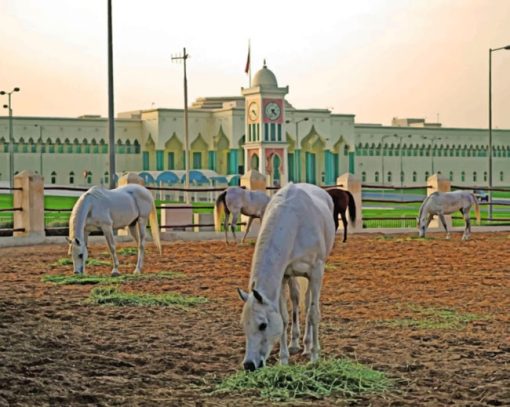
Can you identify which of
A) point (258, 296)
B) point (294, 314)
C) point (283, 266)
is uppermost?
point (283, 266)

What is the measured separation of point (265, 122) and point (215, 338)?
89730mm

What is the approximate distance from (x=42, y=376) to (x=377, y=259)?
12659 millimetres

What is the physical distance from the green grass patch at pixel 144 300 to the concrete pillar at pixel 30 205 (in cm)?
1271

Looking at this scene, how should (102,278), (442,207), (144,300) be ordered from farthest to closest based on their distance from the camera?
(442,207) < (102,278) < (144,300)

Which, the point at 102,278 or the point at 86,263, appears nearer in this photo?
the point at 102,278

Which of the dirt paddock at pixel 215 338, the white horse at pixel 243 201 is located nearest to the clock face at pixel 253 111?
the white horse at pixel 243 201

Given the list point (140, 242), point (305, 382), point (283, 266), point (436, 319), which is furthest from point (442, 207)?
point (305, 382)

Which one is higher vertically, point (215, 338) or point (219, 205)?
point (219, 205)

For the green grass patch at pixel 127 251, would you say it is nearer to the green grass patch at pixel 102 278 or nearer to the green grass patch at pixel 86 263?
the green grass patch at pixel 86 263

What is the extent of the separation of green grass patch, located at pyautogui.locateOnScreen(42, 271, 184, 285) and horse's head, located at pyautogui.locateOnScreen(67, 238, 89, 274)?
15 centimetres

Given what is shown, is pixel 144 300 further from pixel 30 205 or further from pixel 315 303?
pixel 30 205

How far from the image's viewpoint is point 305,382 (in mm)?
7363

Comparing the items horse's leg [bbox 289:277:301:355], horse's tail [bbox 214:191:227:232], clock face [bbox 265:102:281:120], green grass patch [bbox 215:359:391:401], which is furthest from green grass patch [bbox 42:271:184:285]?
clock face [bbox 265:102:281:120]

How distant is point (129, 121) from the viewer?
10262cm
